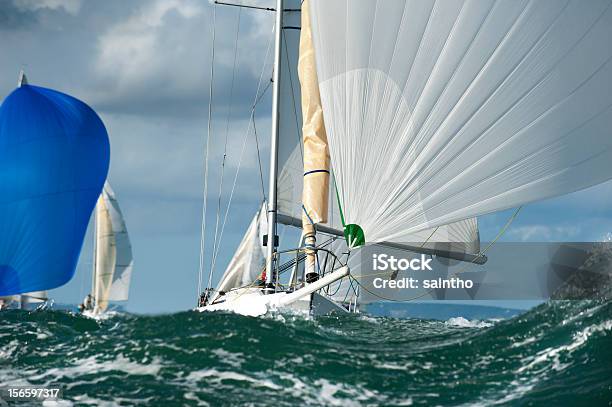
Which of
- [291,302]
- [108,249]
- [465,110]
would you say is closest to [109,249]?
[108,249]

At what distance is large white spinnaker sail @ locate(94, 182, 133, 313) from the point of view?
3369cm

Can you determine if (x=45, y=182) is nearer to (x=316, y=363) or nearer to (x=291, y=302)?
(x=291, y=302)

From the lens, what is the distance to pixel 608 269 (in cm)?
3441

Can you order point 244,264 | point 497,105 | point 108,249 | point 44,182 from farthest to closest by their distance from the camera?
point 108,249 → point 244,264 → point 44,182 → point 497,105

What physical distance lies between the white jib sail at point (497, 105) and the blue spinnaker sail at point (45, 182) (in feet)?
22.5

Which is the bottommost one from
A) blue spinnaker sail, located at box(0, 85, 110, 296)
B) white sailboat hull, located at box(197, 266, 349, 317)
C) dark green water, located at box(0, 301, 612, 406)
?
dark green water, located at box(0, 301, 612, 406)

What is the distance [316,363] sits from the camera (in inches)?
392

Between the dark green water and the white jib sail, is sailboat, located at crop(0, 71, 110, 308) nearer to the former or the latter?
the dark green water

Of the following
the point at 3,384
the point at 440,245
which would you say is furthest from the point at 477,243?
the point at 3,384

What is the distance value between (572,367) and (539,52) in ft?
14.2

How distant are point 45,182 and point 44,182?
0.07 ft

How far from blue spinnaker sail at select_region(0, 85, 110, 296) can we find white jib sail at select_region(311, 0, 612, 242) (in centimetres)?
686

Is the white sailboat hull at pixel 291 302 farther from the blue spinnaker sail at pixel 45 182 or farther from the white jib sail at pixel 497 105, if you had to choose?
the blue spinnaker sail at pixel 45 182

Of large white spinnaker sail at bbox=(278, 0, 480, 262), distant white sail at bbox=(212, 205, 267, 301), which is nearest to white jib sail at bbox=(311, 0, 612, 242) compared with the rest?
large white spinnaker sail at bbox=(278, 0, 480, 262)
